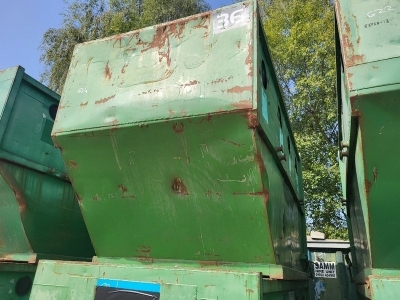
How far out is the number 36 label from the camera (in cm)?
194

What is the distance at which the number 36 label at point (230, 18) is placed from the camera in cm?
194

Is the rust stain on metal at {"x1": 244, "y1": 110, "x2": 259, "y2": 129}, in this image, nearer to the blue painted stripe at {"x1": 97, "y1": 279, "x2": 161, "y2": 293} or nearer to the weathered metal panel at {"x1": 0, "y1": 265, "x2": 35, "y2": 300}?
the blue painted stripe at {"x1": 97, "y1": 279, "x2": 161, "y2": 293}

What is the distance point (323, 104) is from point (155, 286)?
9622mm

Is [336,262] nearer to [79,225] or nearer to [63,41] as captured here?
[79,225]

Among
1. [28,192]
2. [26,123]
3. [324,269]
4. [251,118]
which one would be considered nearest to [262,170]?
[251,118]

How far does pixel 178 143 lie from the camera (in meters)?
1.87

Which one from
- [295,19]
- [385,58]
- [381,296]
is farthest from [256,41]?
[295,19]

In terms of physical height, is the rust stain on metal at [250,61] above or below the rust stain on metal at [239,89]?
above

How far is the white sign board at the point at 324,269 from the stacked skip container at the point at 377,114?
371 cm

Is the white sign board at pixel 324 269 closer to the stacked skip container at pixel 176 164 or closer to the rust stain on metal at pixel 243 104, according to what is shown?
the stacked skip container at pixel 176 164

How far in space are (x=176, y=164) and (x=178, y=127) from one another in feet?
0.73

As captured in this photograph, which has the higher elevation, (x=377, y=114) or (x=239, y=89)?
(x=239, y=89)

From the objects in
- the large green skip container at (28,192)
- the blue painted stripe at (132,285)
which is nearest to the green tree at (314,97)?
the large green skip container at (28,192)

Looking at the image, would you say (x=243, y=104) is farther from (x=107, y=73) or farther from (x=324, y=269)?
(x=324, y=269)
